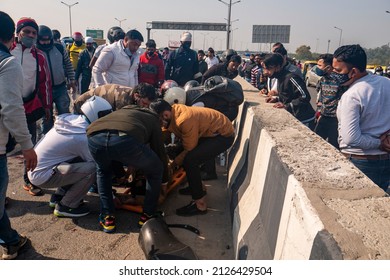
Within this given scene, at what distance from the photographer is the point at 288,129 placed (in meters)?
3.46

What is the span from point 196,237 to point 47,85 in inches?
117

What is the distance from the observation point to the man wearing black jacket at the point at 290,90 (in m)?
4.63

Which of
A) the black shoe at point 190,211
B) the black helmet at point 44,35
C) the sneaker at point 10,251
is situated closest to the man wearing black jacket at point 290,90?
the black shoe at point 190,211

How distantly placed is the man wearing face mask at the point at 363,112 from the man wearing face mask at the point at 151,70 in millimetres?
4247

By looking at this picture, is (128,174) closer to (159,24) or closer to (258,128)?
(258,128)

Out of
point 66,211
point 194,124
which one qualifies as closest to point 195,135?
point 194,124

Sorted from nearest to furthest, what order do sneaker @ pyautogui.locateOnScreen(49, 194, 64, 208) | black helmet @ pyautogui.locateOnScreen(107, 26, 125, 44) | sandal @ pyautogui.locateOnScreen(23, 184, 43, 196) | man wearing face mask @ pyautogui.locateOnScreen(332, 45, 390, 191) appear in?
man wearing face mask @ pyautogui.locateOnScreen(332, 45, 390, 191) → sneaker @ pyautogui.locateOnScreen(49, 194, 64, 208) → sandal @ pyautogui.locateOnScreen(23, 184, 43, 196) → black helmet @ pyautogui.locateOnScreen(107, 26, 125, 44)

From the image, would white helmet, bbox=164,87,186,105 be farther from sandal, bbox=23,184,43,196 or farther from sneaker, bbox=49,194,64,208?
sandal, bbox=23,184,43,196

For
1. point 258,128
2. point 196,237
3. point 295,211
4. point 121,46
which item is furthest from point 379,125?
point 121,46

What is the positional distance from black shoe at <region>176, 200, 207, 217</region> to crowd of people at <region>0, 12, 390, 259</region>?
0.5 inches

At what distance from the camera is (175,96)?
4.49 m

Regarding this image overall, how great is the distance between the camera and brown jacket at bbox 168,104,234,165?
3633mm

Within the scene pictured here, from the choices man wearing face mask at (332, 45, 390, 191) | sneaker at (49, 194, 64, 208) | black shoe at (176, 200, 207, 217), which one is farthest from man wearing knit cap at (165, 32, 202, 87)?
man wearing face mask at (332, 45, 390, 191)

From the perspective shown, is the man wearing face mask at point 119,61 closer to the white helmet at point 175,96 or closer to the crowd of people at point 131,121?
the crowd of people at point 131,121
